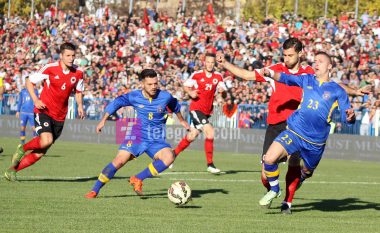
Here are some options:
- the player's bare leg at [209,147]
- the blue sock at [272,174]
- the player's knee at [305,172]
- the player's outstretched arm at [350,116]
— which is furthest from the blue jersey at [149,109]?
the player's bare leg at [209,147]

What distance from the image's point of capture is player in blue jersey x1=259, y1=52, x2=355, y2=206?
1152 centimetres

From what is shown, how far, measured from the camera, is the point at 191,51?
38.2 meters

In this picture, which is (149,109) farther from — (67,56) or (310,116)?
(310,116)

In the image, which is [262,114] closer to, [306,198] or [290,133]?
[306,198]

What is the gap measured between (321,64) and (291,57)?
36.9 inches

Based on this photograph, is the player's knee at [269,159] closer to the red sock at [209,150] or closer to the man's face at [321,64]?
the man's face at [321,64]

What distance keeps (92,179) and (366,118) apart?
529 inches

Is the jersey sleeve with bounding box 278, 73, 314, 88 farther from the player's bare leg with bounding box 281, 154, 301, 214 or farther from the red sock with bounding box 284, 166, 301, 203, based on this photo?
the red sock with bounding box 284, 166, 301, 203

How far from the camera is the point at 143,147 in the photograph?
44.4 feet

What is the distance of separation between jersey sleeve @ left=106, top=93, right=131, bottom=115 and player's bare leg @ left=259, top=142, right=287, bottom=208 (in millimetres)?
2773

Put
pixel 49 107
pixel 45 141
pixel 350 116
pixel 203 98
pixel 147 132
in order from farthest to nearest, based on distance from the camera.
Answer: pixel 203 98 → pixel 49 107 → pixel 45 141 → pixel 147 132 → pixel 350 116

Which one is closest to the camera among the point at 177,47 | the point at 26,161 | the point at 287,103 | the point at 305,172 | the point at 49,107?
the point at 305,172

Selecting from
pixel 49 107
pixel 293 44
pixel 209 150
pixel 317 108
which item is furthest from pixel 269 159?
pixel 209 150

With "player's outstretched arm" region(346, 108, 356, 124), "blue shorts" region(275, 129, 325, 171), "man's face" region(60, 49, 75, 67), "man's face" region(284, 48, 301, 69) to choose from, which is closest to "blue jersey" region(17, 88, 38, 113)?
"man's face" region(60, 49, 75, 67)
